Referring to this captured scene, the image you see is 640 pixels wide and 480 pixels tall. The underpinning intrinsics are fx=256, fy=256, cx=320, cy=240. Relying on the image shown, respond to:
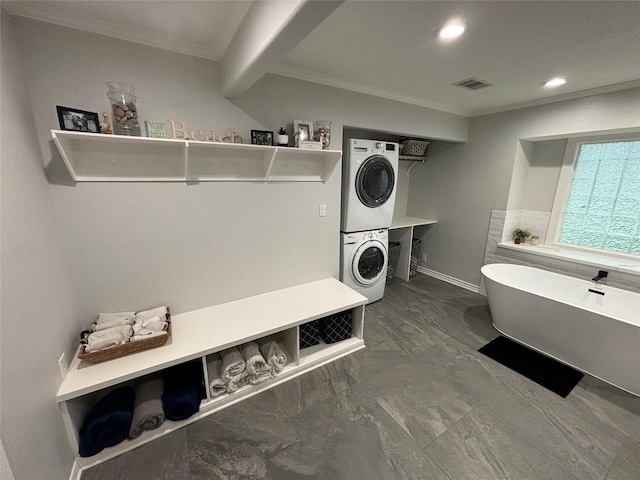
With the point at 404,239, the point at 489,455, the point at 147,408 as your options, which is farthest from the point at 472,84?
the point at 147,408

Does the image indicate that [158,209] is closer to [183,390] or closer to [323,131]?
[183,390]

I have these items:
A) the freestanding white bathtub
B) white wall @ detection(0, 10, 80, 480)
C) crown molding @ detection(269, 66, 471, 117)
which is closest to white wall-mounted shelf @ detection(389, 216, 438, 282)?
the freestanding white bathtub

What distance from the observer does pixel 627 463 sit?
4.60ft

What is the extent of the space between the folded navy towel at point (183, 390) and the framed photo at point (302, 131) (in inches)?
72.5

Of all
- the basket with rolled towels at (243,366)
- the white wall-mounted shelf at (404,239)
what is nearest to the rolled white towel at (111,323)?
the basket with rolled towels at (243,366)

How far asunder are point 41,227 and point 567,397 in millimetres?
3443

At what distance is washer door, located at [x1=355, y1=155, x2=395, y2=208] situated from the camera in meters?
2.66

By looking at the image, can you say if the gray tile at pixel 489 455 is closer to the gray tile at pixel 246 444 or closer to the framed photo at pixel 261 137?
the gray tile at pixel 246 444

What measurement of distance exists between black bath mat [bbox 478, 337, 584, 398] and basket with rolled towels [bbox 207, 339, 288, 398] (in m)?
1.84

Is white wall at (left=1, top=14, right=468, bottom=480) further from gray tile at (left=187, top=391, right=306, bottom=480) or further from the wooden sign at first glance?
gray tile at (left=187, top=391, right=306, bottom=480)

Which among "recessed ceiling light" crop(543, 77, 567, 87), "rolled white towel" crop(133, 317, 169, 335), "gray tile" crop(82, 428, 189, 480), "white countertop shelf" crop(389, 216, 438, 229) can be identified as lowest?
"gray tile" crop(82, 428, 189, 480)

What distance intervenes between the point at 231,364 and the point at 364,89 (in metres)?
2.58

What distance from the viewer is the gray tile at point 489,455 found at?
1.36 metres

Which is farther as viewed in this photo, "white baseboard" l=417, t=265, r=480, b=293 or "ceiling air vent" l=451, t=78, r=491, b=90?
"white baseboard" l=417, t=265, r=480, b=293
